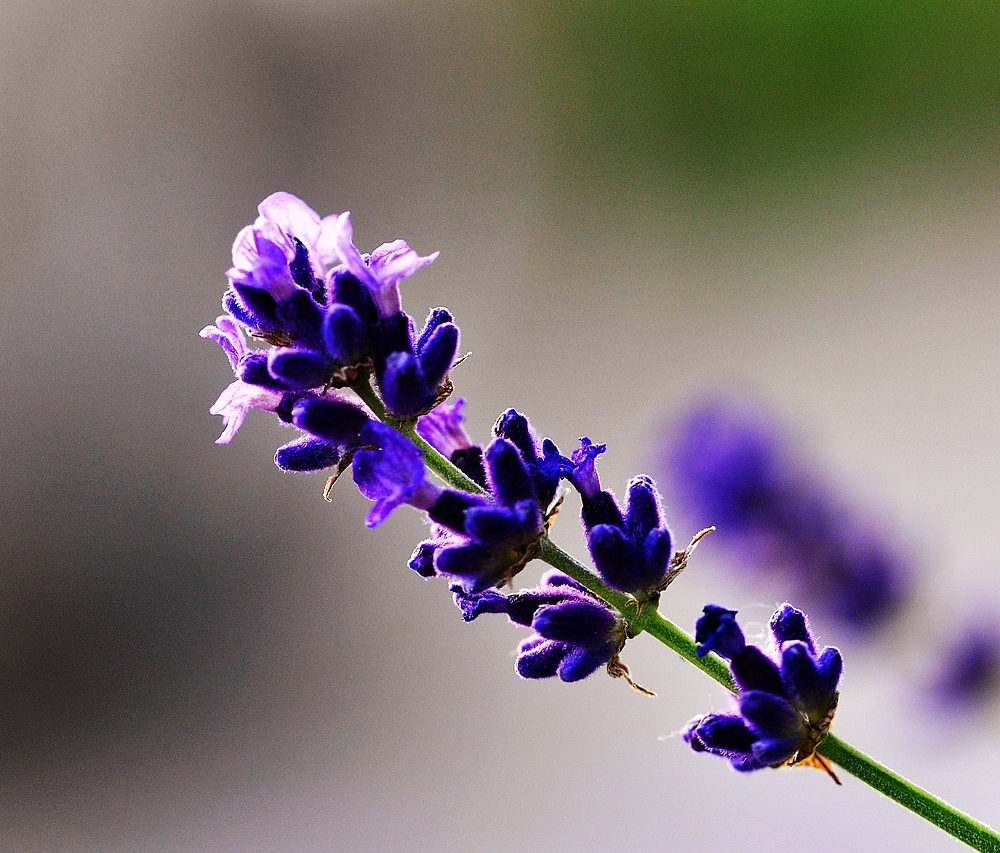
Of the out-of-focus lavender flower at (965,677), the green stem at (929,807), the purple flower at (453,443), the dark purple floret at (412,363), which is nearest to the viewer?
the green stem at (929,807)

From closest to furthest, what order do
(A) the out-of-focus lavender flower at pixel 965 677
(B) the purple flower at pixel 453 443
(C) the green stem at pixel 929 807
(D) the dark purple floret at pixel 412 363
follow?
(C) the green stem at pixel 929 807, (D) the dark purple floret at pixel 412 363, (B) the purple flower at pixel 453 443, (A) the out-of-focus lavender flower at pixel 965 677

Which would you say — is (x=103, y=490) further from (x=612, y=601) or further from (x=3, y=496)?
(x=612, y=601)

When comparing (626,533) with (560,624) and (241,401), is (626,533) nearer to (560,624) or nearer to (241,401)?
(560,624)

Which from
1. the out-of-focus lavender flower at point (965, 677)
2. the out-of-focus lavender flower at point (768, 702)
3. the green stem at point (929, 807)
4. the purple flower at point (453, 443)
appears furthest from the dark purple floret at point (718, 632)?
the out-of-focus lavender flower at point (965, 677)

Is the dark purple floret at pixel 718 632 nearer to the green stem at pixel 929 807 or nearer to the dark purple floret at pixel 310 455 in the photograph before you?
the green stem at pixel 929 807

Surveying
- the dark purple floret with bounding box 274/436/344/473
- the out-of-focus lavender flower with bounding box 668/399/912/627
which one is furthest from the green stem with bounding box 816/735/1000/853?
the out-of-focus lavender flower with bounding box 668/399/912/627

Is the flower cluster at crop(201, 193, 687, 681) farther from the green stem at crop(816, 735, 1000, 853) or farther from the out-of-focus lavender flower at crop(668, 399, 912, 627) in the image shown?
the out-of-focus lavender flower at crop(668, 399, 912, 627)
